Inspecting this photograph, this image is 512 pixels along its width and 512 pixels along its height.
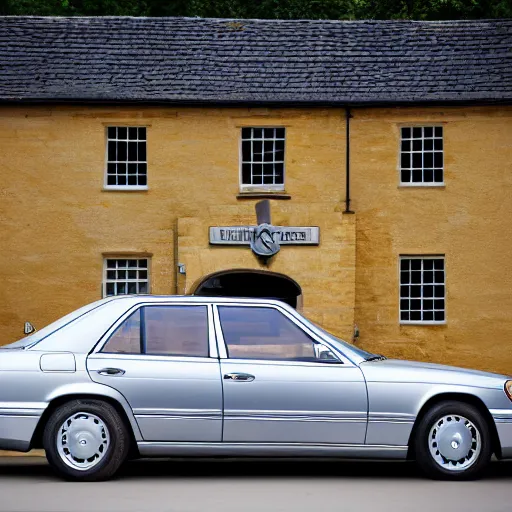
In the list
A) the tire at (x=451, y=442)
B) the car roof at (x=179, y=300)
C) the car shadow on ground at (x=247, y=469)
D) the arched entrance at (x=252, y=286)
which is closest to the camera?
the tire at (x=451, y=442)

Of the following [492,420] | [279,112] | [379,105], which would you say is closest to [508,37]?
[379,105]

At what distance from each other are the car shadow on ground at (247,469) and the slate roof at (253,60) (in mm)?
12826

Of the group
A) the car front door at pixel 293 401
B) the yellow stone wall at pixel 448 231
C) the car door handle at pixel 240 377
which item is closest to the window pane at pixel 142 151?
the yellow stone wall at pixel 448 231

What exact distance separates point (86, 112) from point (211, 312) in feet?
46.8

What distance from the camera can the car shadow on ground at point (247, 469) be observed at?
11734 millimetres

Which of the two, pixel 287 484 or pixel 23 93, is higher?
pixel 23 93

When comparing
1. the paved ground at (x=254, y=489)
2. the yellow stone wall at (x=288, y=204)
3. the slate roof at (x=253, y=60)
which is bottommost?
the paved ground at (x=254, y=489)

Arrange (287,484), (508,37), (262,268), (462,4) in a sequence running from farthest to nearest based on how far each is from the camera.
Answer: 1. (462,4)
2. (508,37)
3. (262,268)
4. (287,484)

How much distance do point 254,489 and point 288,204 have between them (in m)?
14.5

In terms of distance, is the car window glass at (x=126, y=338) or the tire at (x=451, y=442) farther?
the car window glass at (x=126, y=338)

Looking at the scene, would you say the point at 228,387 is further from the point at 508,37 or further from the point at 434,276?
the point at 508,37

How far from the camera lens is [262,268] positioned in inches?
969

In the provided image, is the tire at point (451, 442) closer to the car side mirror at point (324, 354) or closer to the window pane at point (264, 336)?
the car side mirror at point (324, 354)

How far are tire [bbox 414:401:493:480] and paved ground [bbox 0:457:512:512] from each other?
155 mm
